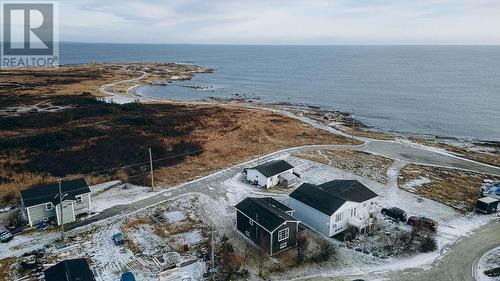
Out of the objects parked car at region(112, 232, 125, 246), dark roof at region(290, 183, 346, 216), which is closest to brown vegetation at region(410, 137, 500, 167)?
dark roof at region(290, 183, 346, 216)

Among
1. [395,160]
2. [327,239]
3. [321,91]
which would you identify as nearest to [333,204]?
[327,239]

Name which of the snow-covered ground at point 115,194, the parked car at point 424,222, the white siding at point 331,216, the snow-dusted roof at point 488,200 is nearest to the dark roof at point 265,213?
the white siding at point 331,216

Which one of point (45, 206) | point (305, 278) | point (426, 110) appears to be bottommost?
point (305, 278)

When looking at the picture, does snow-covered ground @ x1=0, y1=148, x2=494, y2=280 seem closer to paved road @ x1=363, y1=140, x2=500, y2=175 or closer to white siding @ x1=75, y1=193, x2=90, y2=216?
white siding @ x1=75, y1=193, x2=90, y2=216

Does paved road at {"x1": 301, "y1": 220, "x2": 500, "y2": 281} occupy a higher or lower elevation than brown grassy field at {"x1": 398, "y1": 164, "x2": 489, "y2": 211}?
lower

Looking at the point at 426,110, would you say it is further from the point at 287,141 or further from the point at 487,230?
the point at 487,230

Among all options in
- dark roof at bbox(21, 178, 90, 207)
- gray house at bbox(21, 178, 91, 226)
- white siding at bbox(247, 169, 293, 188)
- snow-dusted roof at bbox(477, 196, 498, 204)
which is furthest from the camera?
white siding at bbox(247, 169, 293, 188)

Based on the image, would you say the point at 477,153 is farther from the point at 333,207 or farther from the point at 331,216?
the point at 331,216
